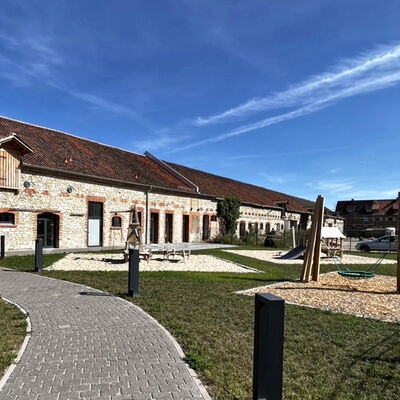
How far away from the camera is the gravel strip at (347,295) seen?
7.21 meters

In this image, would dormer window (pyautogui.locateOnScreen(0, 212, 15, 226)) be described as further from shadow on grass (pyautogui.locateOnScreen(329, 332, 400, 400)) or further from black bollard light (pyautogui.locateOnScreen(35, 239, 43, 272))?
shadow on grass (pyautogui.locateOnScreen(329, 332, 400, 400))

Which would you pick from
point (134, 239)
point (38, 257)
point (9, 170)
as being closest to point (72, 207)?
point (9, 170)

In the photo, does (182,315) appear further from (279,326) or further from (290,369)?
(279,326)

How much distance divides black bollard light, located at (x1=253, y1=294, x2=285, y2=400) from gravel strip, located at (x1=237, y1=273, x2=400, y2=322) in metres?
4.43

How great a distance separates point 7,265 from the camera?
12.7m

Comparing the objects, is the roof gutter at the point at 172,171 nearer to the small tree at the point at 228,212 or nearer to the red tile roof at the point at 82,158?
the red tile roof at the point at 82,158

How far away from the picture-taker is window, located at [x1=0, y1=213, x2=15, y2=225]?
658 inches

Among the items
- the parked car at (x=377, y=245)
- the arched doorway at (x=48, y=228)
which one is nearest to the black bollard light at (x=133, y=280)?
the arched doorway at (x=48, y=228)

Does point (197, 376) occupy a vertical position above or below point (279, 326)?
below

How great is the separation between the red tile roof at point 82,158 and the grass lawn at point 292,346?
41.5ft

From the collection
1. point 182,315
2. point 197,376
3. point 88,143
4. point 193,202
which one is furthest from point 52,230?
point 197,376

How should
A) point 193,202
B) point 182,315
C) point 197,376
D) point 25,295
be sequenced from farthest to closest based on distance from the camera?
1. point 193,202
2. point 25,295
3. point 182,315
4. point 197,376

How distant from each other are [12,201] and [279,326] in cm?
1655

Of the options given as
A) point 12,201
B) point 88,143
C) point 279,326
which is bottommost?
point 279,326
